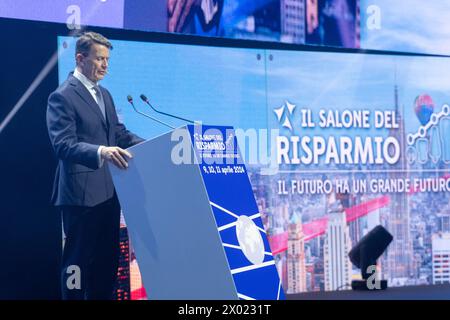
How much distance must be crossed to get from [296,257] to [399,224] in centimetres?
71

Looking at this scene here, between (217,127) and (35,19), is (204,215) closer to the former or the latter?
(217,127)

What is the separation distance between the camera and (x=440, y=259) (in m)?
4.98

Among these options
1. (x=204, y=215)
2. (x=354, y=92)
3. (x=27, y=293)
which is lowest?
(x=27, y=293)

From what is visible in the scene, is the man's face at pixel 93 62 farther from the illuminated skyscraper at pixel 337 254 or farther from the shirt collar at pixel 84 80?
the illuminated skyscraper at pixel 337 254

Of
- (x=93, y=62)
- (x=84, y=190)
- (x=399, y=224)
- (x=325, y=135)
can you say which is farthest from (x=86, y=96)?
(x=399, y=224)

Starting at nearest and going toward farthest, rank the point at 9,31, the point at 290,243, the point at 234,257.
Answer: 1. the point at 234,257
2. the point at 9,31
3. the point at 290,243

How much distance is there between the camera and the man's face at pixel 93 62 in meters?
4.14

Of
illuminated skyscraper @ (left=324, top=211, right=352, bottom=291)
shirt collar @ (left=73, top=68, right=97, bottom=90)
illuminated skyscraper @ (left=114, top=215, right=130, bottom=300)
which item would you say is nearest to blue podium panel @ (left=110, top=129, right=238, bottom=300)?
shirt collar @ (left=73, top=68, right=97, bottom=90)

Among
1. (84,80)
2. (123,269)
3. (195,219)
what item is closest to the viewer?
(195,219)

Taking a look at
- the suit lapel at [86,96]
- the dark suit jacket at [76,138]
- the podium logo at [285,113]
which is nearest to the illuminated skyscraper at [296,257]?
the podium logo at [285,113]

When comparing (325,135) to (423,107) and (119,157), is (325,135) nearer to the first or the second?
(423,107)

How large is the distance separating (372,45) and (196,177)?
6.97 feet
